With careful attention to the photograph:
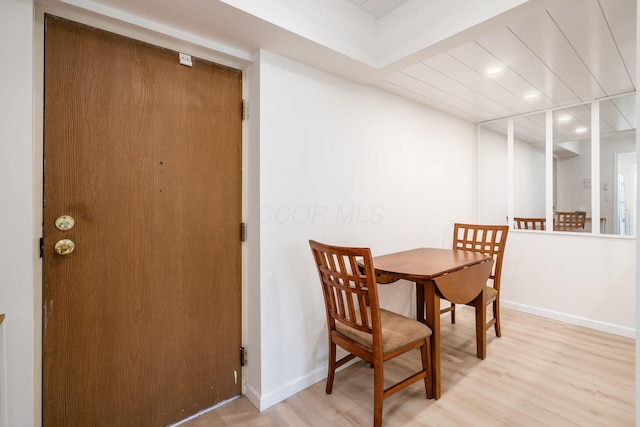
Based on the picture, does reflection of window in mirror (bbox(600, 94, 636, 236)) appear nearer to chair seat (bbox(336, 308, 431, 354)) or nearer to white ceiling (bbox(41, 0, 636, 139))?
white ceiling (bbox(41, 0, 636, 139))

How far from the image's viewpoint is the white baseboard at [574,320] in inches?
101

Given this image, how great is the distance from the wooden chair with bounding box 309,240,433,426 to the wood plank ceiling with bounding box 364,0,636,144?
4.74 ft

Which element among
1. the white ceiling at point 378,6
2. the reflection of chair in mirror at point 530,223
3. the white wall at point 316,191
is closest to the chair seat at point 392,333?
the white wall at point 316,191

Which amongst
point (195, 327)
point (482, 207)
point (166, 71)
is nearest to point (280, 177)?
point (166, 71)

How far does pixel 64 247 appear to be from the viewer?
50.0 inches

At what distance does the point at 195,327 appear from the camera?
1.63 metres

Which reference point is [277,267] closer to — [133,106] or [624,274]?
[133,106]

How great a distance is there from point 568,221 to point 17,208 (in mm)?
4127

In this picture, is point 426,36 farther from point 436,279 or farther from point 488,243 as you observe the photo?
point 488,243

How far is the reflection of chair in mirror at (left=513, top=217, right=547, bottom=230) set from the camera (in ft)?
10.3

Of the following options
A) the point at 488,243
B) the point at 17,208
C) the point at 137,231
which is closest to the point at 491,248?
the point at 488,243

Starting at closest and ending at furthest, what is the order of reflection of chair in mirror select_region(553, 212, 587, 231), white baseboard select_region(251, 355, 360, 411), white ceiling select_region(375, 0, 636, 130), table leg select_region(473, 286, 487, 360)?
white ceiling select_region(375, 0, 636, 130), white baseboard select_region(251, 355, 360, 411), table leg select_region(473, 286, 487, 360), reflection of chair in mirror select_region(553, 212, 587, 231)

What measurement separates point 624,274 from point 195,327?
136 inches

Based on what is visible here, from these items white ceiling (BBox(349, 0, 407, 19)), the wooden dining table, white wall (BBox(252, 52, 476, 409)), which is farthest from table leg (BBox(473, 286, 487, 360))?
white ceiling (BBox(349, 0, 407, 19))
